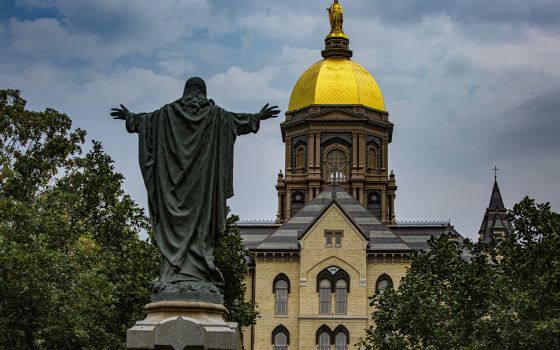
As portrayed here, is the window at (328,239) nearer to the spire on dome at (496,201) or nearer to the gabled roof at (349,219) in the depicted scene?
the gabled roof at (349,219)

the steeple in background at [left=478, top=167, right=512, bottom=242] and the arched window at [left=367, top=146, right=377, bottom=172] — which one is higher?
the arched window at [left=367, top=146, right=377, bottom=172]

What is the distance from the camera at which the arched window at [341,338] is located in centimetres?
7281

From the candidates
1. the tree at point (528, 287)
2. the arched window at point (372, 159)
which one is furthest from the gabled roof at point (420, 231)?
the tree at point (528, 287)

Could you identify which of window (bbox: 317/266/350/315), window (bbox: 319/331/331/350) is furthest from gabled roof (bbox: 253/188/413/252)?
window (bbox: 319/331/331/350)

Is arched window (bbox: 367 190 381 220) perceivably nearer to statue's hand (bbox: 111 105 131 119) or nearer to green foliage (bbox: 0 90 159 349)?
green foliage (bbox: 0 90 159 349)

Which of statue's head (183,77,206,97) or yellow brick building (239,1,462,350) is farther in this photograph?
yellow brick building (239,1,462,350)

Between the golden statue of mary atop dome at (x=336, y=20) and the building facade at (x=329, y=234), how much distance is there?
8.79 m

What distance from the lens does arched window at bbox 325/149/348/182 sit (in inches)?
3711

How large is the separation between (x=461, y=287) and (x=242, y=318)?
433 inches

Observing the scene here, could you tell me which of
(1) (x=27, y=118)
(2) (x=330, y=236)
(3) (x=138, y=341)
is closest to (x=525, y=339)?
(1) (x=27, y=118)

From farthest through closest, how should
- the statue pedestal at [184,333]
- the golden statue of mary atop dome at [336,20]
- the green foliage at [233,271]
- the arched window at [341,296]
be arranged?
the golden statue of mary atop dome at [336,20] → the arched window at [341,296] → the green foliage at [233,271] → the statue pedestal at [184,333]

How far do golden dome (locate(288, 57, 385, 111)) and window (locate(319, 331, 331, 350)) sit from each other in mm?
28368

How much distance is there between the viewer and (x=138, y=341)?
36.3 ft

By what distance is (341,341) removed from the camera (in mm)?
73062
